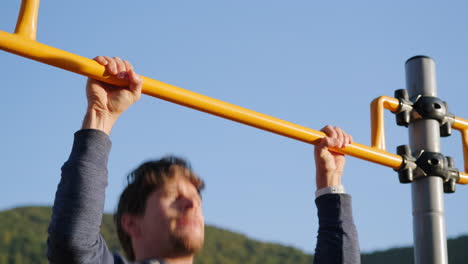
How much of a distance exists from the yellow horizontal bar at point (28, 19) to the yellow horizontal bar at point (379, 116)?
1312 mm

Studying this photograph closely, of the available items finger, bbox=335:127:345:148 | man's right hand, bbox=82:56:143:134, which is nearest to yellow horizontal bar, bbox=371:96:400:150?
finger, bbox=335:127:345:148

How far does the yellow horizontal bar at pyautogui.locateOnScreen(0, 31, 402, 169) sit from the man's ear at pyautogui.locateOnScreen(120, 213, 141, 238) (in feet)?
1.22

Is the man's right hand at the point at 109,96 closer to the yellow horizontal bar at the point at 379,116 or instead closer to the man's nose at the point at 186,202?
the man's nose at the point at 186,202

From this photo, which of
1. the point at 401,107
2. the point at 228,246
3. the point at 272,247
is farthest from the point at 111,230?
the point at 401,107

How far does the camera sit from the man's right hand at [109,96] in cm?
157

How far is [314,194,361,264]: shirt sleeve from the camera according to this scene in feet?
6.36

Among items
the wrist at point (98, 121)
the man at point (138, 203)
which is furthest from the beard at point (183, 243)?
the wrist at point (98, 121)

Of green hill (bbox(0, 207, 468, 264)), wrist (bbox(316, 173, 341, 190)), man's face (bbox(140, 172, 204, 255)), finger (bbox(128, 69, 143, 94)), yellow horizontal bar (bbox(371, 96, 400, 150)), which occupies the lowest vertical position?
man's face (bbox(140, 172, 204, 255))

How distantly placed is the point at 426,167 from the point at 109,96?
1368 mm

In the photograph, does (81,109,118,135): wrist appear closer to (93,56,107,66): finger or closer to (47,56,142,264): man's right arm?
(47,56,142,264): man's right arm

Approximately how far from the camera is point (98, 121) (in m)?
1.57

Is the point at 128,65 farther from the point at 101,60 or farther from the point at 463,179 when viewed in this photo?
the point at 463,179

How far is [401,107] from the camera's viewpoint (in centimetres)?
248

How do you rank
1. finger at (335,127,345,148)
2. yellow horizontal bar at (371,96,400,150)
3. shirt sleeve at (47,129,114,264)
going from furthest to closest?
yellow horizontal bar at (371,96,400,150)
finger at (335,127,345,148)
shirt sleeve at (47,129,114,264)
